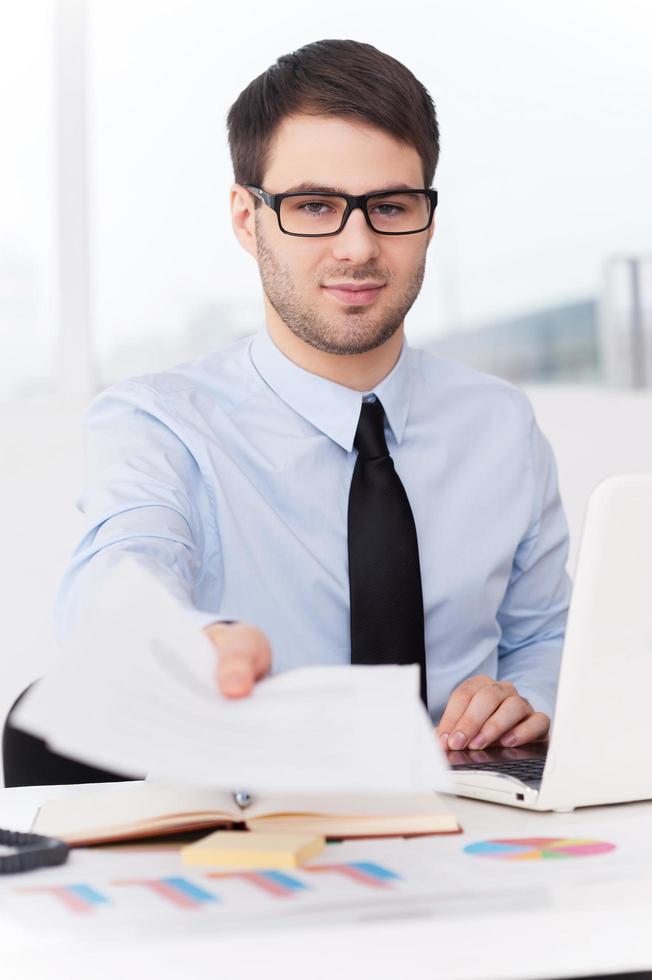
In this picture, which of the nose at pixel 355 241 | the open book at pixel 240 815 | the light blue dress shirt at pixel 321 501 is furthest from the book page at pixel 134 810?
the nose at pixel 355 241

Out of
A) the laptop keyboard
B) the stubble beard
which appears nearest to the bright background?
the stubble beard

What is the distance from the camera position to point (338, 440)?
1.72m

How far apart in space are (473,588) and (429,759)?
111 cm

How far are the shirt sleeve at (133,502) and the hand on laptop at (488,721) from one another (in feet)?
0.94

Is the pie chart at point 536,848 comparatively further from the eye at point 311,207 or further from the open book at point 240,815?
the eye at point 311,207

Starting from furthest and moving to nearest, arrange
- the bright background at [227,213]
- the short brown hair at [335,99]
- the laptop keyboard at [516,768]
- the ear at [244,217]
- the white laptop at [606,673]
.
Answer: the bright background at [227,213] < the ear at [244,217] < the short brown hair at [335,99] < the laptop keyboard at [516,768] < the white laptop at [606,673]

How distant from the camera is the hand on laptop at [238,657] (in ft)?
2.42

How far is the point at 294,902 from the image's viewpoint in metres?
0.71

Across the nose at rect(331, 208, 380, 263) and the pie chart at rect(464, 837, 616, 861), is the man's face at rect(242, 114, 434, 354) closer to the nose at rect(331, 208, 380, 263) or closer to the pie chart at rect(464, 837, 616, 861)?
the nose at rect(331, 208, 380, 263)

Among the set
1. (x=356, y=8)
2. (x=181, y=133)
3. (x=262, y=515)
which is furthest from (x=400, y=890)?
(x=356, y=8)

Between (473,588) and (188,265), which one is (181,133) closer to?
(188,265)

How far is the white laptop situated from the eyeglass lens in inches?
35.7

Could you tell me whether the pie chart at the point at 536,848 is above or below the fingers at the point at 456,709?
above

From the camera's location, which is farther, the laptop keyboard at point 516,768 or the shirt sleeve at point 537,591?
the shirt sleeve at point 537,591
